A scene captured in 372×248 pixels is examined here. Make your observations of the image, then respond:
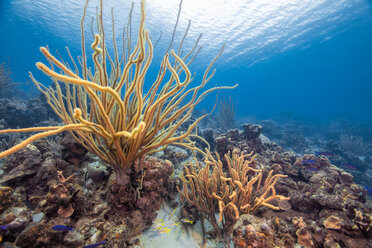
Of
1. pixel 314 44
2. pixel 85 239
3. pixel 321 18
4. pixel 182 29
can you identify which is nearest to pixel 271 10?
pixel 321 18

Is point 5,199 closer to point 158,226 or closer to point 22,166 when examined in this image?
point 22,166

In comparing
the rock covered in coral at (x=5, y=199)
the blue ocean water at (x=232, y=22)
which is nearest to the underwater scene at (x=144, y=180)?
the rock covered in coral at (x=5, y=199)

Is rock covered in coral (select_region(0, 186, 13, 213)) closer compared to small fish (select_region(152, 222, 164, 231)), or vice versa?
rock covered in coral (select_region(0, 186, 13, 213))

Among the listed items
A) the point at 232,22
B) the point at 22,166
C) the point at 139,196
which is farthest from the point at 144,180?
the point at 232,22

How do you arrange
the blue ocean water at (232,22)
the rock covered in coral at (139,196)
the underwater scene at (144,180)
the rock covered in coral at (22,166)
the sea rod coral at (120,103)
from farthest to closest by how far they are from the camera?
the blue ocean water at (232,22), the rock covered in coral at (22,166), the rock covered in coral at (139,196), the underwater scene at (144,180), the sea rod coral at (120,103)

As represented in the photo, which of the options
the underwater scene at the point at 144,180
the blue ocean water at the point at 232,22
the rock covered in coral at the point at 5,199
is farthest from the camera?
the blue ocean water at the point at 232,22

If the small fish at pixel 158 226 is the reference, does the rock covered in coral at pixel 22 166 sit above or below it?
above

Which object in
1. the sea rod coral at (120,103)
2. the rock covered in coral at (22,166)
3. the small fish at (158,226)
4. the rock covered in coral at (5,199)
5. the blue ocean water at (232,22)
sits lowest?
the small fish at (158,226)

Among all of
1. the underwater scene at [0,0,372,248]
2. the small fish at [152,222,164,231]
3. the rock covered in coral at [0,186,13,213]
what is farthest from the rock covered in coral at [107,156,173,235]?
the rock covered in coral at [0,186,13,213]

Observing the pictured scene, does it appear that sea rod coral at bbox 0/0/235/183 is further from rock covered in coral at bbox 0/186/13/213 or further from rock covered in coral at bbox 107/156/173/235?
rock covered in coral at bbox 0/186/13/213

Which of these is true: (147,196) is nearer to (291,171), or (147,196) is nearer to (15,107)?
(291,171)

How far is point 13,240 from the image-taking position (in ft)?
4.99

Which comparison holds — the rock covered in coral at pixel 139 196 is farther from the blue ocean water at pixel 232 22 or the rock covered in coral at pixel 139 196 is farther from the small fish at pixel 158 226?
the blue ocean water at pixel 232 22

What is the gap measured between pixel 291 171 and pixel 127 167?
386 cm
